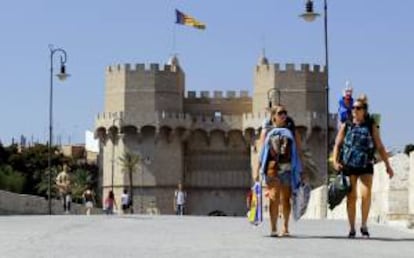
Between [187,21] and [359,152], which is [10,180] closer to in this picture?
[187,21]

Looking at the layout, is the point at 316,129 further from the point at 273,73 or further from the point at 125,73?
the point at 125,73

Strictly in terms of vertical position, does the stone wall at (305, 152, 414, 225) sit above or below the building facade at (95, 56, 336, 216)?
below

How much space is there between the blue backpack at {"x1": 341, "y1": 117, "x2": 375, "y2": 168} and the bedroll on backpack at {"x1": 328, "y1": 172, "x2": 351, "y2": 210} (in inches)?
6.1

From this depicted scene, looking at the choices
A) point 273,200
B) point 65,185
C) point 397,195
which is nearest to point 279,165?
point 273,200

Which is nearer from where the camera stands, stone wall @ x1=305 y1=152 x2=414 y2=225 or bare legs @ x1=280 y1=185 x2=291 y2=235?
bare legs @ x1=280 y1=185 x2=291 y2=235

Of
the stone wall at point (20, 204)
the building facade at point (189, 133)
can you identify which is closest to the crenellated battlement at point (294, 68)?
the building facade at point (189, 133)

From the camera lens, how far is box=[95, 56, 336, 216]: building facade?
87688mm

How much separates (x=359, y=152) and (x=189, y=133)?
263 ft

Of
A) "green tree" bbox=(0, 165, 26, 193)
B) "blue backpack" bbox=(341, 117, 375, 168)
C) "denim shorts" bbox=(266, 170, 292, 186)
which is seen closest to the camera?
"blue backpack" bbox=(341, 117, 375, 168)

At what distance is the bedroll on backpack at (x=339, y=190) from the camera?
1051 cm

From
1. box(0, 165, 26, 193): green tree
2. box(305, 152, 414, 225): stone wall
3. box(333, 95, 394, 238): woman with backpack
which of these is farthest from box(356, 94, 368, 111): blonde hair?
box(0, 165, 26, 193): green tree

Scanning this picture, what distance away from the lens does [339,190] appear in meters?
10.5

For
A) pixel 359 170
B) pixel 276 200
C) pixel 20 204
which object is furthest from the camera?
pixel 20 204

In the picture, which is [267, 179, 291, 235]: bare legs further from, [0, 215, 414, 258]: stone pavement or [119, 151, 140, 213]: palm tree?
[119, 151, 140, 213]: palm tree
